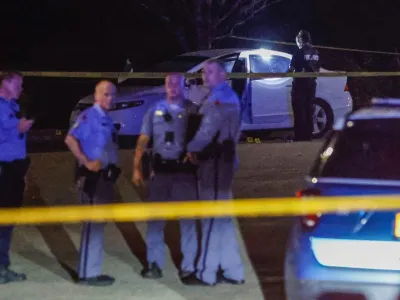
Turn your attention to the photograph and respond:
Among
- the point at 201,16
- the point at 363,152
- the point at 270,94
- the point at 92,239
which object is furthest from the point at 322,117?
the point at 201,16

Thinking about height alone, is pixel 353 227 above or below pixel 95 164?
below

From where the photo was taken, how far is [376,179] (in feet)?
17.4

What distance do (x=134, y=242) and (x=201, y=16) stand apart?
14626 mm

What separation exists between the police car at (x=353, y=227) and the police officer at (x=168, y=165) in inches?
72.8

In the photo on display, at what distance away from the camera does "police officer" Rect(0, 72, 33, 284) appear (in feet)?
23.7

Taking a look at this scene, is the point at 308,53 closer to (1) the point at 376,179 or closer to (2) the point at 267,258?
(2) the point at 267,258

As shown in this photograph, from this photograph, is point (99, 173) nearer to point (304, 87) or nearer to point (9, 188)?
point (9, 188)

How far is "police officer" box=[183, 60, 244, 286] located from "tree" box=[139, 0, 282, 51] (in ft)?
50.6

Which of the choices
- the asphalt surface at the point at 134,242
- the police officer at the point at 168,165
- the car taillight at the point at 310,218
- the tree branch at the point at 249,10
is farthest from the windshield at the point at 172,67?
the car taillight at the point at 310,218

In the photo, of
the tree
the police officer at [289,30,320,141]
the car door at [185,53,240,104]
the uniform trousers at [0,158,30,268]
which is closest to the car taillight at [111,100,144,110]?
the car door at [185,53,240,104]

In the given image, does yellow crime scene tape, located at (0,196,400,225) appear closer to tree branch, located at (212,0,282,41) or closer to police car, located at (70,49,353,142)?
police car, located at (70,49,353,142)

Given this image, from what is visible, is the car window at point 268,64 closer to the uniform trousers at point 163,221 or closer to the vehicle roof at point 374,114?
the uniform trousers at point 163,221

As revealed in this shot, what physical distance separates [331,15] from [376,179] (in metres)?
24.3

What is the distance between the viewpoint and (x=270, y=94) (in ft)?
45.6
